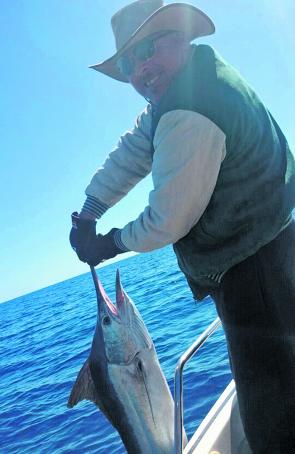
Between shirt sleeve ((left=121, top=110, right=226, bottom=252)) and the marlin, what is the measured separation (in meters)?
0.67

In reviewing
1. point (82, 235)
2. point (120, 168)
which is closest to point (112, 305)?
point (82, 235)

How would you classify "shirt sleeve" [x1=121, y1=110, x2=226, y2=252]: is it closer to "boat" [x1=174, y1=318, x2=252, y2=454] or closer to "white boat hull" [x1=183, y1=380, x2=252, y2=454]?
Result: "boat" [x1=174, y1=318, x2=252, y2=454]

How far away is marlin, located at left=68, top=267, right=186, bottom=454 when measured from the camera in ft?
9.02

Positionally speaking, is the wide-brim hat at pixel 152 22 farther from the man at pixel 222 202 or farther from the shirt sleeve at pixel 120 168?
the shirt sleeve at pixel 120 168

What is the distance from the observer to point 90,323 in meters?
20.2

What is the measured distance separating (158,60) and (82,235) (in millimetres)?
989

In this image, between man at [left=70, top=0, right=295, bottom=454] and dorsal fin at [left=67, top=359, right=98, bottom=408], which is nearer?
man at [left=70, top=0, right=295, bottom=454]

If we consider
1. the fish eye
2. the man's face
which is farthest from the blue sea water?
the man's face

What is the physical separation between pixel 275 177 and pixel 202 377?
577 centimetres

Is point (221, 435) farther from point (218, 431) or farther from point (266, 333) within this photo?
point (266, 333)

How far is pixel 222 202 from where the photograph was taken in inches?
88.1

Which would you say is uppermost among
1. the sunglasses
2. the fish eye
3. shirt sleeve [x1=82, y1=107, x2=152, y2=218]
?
the sunglasses

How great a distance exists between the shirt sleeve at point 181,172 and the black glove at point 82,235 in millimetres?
440

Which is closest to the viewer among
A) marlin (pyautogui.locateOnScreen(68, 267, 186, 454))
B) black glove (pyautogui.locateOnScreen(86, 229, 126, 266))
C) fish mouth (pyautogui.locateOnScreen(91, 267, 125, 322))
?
black glove (pyautogui.locateOnScreen(86, 229, 126, 266))
